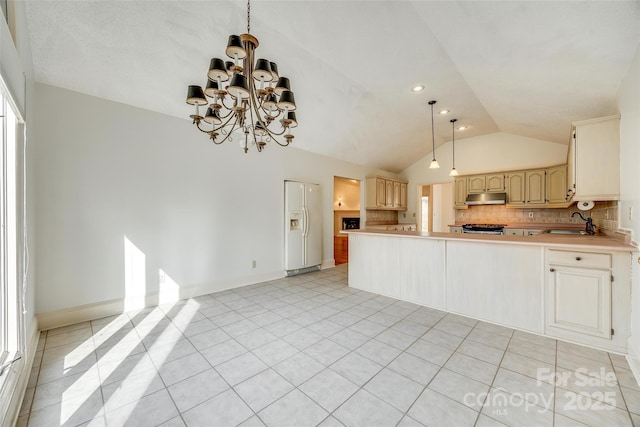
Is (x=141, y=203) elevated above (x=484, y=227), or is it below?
above

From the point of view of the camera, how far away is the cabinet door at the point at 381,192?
638 cm

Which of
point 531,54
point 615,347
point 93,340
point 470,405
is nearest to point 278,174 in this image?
point 93,340

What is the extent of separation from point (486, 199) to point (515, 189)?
0.57 m

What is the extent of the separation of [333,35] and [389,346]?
10.5ft

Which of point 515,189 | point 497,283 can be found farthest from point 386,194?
point 497,283

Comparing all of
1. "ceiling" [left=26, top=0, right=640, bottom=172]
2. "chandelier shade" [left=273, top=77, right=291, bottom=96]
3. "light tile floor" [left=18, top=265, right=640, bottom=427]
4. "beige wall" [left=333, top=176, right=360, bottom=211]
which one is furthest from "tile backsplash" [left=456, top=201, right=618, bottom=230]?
"chandelier shade" [left=273, top=77, right=291, bottom=96]

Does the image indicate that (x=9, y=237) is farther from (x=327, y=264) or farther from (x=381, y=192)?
(x=381, y=192)

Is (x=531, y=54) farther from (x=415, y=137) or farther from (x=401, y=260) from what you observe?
(x=415, y=137)

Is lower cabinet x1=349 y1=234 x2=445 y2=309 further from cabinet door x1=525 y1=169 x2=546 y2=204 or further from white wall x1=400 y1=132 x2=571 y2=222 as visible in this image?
white wall x1=400 y1=132 x2=571 y2=222

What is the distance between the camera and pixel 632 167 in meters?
2.18

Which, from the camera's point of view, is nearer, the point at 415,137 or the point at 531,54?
the point at 531,54

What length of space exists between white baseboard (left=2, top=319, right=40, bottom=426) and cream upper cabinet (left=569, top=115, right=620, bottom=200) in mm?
4980

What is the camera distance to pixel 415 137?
5.88 metres

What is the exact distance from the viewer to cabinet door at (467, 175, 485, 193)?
5.90 m
